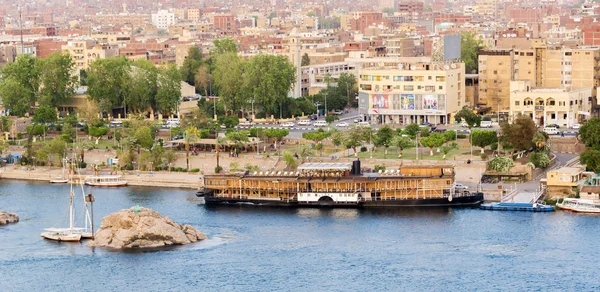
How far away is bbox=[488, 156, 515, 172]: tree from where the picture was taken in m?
39.8

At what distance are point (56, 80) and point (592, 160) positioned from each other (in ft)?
92.4

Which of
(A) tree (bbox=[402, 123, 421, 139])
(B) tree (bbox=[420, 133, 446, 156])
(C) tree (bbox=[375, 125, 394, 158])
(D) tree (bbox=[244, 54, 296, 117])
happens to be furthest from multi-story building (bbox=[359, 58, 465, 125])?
(B) tree (bbox=[420, 133, 446, 156])

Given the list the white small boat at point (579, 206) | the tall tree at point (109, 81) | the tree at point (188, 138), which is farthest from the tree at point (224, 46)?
the white small boat at point (579, 206)

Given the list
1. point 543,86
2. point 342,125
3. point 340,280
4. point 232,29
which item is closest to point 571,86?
point 543,86

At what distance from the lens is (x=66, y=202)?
38.8 meters

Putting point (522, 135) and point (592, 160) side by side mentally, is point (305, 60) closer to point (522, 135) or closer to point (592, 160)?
point (522, 135)

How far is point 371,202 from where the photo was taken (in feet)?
123

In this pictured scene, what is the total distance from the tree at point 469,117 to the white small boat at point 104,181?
14.1 meters

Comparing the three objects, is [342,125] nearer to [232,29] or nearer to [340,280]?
[340,280]

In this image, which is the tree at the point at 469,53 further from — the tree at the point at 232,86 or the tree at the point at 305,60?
the tree at the point at 232,86

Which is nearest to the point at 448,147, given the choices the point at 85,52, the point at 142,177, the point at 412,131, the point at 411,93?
the point at 412,131

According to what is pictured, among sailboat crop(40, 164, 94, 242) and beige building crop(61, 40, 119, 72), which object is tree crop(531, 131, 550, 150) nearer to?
sailboat crop(40, 164, 94, 242)

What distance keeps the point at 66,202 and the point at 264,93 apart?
1788 cm

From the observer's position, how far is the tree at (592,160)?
38.6m
